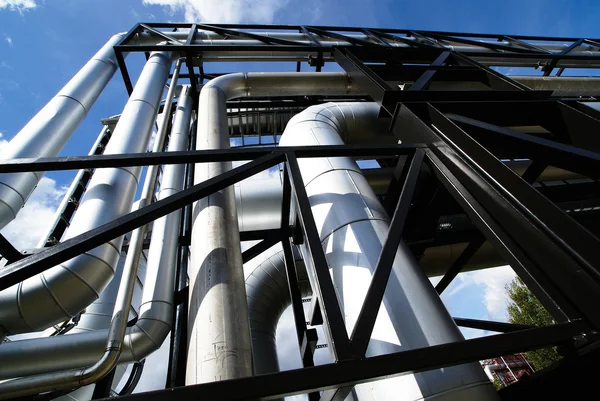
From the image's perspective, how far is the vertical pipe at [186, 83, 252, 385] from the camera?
1.45 meters

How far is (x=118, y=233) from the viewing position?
1548mm

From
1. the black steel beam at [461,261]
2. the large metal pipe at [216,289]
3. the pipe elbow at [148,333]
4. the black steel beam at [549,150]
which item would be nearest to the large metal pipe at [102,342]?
the pipe elbow at [148,333]

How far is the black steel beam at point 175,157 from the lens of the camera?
1.89 m

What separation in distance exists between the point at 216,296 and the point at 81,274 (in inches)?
37.1

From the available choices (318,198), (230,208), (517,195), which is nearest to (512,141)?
(517,195)

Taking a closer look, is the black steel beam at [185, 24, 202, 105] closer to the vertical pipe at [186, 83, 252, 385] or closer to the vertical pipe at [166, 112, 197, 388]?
the vertical pipe at [166, 112, 197, 388]

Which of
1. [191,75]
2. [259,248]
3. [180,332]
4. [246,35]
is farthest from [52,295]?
[246,35]

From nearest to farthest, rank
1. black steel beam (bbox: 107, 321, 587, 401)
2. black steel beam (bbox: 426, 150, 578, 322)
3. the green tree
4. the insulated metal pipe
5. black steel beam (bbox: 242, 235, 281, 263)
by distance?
black steel beam (bbox: 107, 321, 587, 401)
black steel beam (bbox: 426, 150, 578, 322)
the insulated metal pipe
black steel beam (bbox: 242, 235, 281, 263)
the green tree

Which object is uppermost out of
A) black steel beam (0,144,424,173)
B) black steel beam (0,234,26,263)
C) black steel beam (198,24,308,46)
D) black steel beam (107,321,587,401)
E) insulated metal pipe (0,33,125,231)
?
black steel beam (198,24,308,46)

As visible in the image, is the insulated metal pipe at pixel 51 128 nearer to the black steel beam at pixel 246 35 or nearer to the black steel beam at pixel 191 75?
the black steel beam at pixel 191 75

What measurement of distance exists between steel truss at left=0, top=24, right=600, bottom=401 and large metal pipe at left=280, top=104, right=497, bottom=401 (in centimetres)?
22

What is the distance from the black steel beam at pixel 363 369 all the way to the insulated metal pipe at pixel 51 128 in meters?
2.05

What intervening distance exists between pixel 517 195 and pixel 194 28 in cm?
571

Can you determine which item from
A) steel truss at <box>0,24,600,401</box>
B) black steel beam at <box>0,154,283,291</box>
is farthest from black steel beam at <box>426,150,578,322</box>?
black steel beam at <box>0,154,283,291</box>
